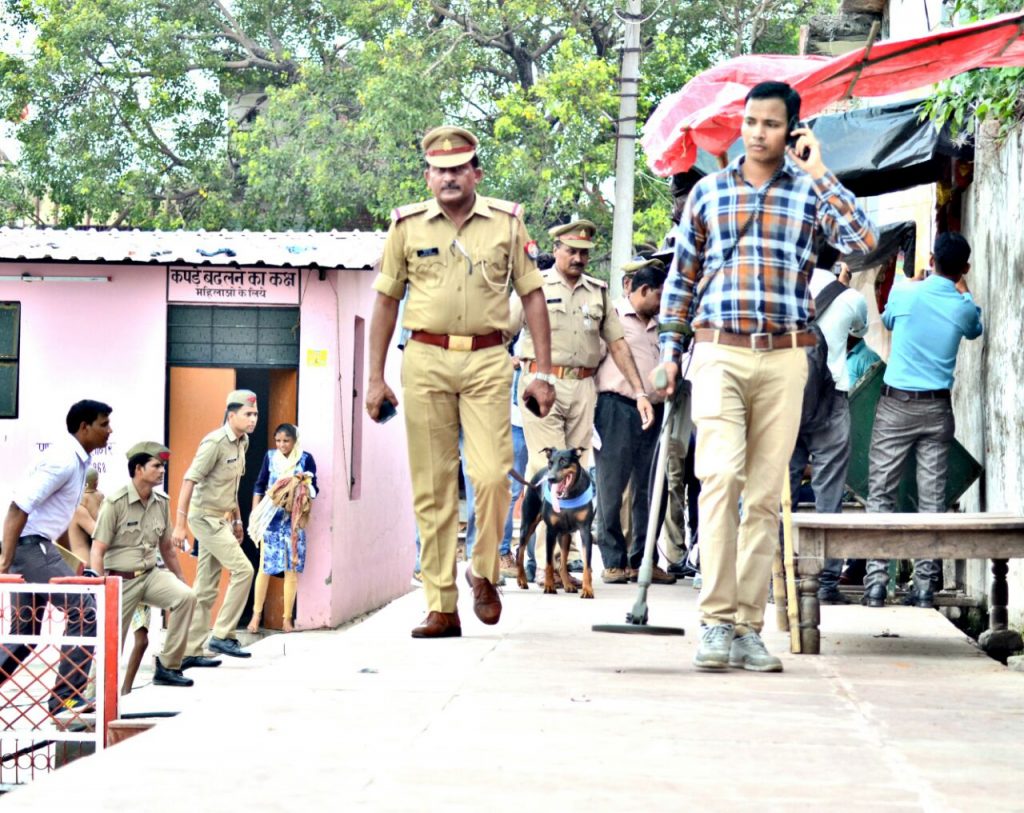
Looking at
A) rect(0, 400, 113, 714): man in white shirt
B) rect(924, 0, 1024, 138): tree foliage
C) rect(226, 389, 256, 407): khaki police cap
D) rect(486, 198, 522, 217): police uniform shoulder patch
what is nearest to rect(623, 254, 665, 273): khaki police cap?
rect(924, 0, 1024, 138): tree foliage

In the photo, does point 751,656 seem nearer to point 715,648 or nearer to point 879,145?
point 715,648

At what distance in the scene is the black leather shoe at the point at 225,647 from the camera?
44.6ft

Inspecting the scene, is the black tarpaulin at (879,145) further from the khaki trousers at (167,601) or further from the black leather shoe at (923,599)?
the khaki trousers at (167,601)

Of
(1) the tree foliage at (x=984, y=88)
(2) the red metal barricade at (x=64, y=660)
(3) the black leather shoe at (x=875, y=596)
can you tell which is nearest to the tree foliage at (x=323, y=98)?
(3) the black leather shoe at (x=875, y=596)

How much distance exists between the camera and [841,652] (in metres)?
7.01

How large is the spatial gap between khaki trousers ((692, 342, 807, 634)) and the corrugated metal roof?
947 cm

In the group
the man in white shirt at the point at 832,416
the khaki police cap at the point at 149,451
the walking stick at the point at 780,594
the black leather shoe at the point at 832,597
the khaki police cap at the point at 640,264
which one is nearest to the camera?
the walking stick at the point at 780,594

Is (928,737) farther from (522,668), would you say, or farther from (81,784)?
(81,784)

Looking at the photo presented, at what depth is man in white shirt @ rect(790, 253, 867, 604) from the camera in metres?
8.91

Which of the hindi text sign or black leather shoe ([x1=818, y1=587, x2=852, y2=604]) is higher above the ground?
the hindi text sign

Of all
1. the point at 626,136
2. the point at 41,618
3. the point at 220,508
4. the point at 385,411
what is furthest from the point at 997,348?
the point at 626,136

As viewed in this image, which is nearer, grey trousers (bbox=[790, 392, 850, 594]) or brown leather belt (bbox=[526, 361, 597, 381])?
grey trousers (bbox=[790, 392, 850, 594])

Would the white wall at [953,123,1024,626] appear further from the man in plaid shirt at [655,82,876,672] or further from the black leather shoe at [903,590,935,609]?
the man in plaid shirt at [655,82,876,672]

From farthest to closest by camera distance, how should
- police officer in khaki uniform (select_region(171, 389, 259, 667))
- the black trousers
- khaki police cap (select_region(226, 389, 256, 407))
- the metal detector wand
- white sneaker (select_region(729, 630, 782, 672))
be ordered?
khaki police cap (select_region(226, 389, 256, 407)), police officer in khaki uniform (select_region(171, 389, 259, 667)), the black trousers, the metal detector wand, white sneaker (select_region(729, 630, 782, 672))
